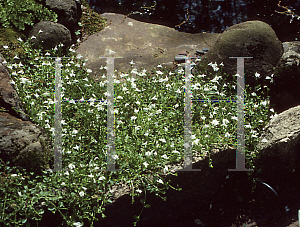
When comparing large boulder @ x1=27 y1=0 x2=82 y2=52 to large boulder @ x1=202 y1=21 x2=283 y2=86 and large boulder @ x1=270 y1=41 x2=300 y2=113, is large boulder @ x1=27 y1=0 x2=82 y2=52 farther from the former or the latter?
large boulder @ x1=270 y1=41 x2=300 y2=113

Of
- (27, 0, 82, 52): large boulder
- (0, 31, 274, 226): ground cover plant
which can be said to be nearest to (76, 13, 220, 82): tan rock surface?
(27, 0, 82, 52): large boulder

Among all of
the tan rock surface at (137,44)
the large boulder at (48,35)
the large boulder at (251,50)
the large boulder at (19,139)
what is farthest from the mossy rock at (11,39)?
the large boulder at (251,50)

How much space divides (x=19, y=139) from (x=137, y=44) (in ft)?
14.0

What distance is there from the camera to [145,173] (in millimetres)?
3236

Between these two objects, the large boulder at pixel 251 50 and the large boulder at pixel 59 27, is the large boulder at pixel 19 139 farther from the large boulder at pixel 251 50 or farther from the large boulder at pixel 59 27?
the large boulder at pixel 251 50

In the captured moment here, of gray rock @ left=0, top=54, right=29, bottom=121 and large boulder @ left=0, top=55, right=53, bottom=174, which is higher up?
gray rock @ left=0, top=54, right=29, bottom=121

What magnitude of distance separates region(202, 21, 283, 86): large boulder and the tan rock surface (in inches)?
50.3

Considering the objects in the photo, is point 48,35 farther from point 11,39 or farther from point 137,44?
point 137,44

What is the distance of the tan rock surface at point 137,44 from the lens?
5789mm

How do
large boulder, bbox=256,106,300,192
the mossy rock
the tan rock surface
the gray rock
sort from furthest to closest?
1. the tan rock surface
2. the mossy rock
3. large boulder, bbox=256,106,300,192
4. the gray rock

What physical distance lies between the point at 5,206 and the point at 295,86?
4.25m

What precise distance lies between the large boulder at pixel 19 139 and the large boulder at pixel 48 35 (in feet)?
7.74

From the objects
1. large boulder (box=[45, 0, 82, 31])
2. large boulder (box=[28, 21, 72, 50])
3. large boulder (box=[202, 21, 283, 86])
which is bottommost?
large boulder (box=[202, 21, 283, 86])

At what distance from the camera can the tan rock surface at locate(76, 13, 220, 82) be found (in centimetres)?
579
